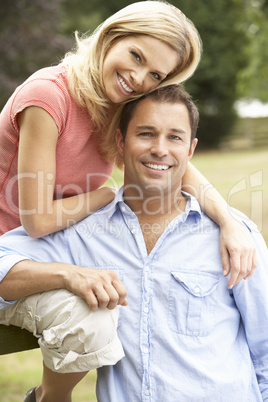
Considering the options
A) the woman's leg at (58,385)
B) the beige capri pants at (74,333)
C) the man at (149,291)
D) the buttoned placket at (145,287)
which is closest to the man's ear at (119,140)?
the man at (149,291)

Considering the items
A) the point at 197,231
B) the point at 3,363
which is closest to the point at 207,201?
the point at 197,231

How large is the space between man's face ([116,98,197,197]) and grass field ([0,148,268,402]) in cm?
64

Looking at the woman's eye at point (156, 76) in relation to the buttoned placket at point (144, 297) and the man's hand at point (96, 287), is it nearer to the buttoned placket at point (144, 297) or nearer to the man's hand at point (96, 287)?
the buttoned placket at point (144, 297)

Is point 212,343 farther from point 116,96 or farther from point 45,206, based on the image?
point 116,96

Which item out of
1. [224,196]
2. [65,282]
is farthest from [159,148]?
[224,196]

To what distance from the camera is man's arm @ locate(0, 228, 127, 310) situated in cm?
208

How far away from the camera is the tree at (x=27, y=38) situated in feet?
56.5

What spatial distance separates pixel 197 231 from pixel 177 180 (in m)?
0.23

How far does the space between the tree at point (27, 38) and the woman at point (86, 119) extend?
49.1ft

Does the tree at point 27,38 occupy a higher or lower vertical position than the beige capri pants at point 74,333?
higher

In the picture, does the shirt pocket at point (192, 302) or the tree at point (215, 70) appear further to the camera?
the tree at point (215, 70)

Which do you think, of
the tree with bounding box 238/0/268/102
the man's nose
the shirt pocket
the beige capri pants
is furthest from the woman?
the tree with bounding box 238/0/268/102

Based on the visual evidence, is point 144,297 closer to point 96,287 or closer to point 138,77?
point 96,287

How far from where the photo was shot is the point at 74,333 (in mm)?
2029
